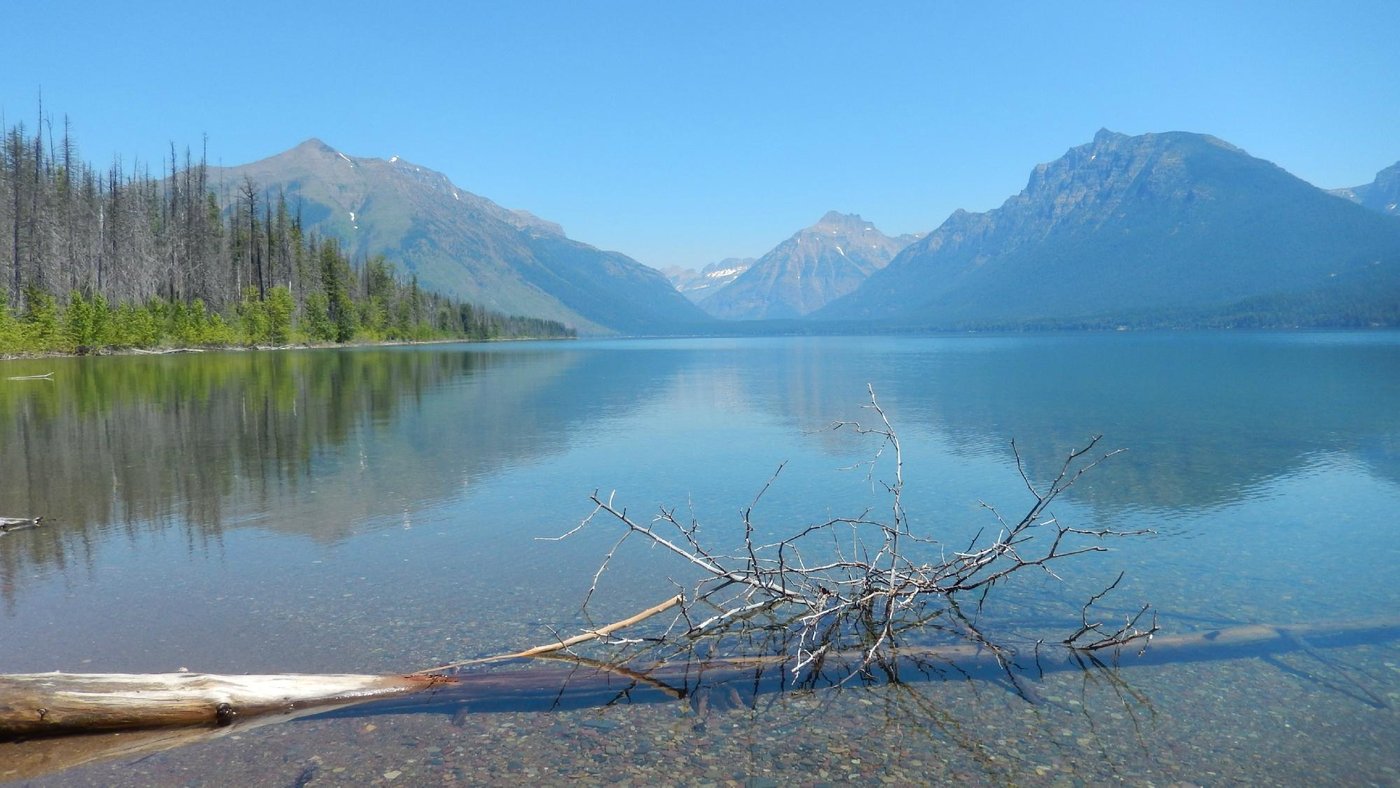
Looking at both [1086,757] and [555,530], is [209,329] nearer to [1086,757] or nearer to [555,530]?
[555,530]

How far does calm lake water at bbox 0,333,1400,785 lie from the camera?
7.58 m

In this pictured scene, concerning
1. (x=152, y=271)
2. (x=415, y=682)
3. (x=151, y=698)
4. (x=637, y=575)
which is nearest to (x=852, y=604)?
(x=637, y=575)

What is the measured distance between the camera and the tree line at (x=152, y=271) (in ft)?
276

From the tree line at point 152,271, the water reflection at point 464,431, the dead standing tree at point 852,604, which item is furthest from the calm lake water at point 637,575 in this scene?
the tree line at point 152,271

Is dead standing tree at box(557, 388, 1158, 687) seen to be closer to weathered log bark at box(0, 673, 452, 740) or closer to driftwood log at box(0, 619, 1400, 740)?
driftwood log at box(0, 619, 1400, 740)

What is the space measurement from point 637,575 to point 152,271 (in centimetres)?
12184

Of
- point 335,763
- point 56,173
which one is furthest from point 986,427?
point 56,173

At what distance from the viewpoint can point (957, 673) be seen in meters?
9.35

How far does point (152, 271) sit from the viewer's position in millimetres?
109375

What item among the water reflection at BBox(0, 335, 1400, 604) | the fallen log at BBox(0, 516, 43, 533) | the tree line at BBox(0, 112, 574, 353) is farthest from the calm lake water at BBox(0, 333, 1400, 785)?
the tree line at BBox(0, 112, 574, 353)

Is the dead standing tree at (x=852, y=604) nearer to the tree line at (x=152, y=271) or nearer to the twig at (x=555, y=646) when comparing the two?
the twig at (x=555, y=646)

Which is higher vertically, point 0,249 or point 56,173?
point 56,173

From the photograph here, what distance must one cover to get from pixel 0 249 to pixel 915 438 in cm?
10098

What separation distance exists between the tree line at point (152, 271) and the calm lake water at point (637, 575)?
6226 cm
